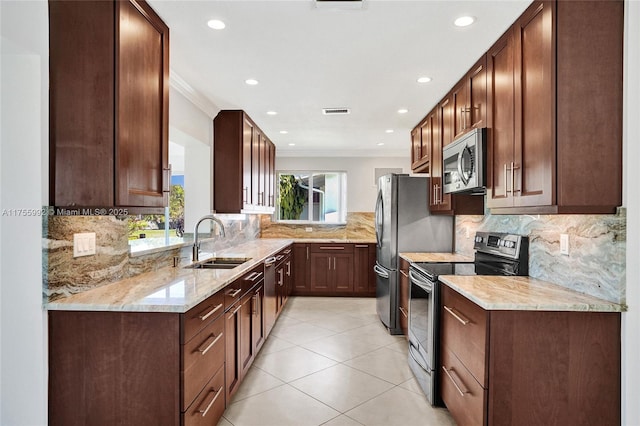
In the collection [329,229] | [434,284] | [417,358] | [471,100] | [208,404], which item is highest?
[471,100]

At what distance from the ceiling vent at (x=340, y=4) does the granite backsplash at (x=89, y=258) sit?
5.43ft

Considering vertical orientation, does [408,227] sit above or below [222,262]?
above

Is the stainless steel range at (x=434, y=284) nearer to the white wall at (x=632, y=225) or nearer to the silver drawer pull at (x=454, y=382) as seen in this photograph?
the silver drawer pull at (x=454, y=382)

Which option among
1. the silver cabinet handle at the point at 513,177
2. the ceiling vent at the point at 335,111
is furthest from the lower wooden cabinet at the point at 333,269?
the silver cabinet handle at the point at 513,177

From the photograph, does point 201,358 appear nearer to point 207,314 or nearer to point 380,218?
point 207,314

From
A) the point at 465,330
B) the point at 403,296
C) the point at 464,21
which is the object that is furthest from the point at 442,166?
the point at 465,330

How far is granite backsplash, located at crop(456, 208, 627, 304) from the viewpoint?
174cm

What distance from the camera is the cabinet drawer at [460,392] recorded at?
1840 millimetres

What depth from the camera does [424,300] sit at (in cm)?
274

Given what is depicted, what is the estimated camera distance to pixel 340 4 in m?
1.87

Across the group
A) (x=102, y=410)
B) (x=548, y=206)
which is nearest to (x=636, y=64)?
(x=548, y=206)

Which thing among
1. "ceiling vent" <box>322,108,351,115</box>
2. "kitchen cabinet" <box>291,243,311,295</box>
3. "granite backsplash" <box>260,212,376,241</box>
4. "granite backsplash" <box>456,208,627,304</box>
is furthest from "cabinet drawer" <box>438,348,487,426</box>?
"granite backsplash" <box>260,212,376,241</box>

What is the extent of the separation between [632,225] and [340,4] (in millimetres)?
1751

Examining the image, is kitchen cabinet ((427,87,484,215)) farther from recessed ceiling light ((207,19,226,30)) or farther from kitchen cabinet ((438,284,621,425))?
recessed ceiling light ((207,19,226,30))
